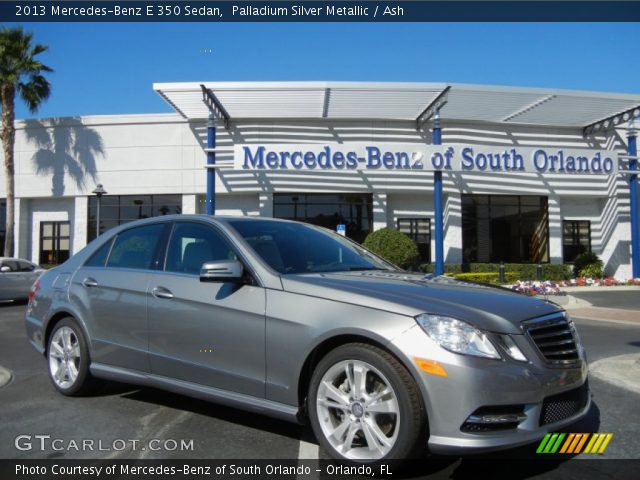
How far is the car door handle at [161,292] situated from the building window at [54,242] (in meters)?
22.6

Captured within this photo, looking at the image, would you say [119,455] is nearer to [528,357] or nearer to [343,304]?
[343,304]

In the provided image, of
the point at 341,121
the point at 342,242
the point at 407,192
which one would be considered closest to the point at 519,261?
the point at 407,192

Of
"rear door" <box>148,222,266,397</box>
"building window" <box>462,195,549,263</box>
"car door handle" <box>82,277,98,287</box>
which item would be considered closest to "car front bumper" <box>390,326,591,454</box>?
"rear door" <box>148,222,266,397</box>

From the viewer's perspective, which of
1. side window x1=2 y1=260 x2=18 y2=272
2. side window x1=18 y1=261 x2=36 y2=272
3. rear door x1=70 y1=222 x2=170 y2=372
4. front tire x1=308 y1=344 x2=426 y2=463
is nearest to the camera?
front tire x1=308 y1=344 x2=426 y2=463

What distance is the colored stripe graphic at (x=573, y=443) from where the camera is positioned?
3.59 meters

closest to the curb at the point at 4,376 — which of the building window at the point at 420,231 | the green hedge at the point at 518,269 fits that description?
the green hedge at the point at 518,269

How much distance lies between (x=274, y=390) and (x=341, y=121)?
69.1 ft

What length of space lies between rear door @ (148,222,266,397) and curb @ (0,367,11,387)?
260cm

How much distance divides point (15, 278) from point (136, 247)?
12.2m

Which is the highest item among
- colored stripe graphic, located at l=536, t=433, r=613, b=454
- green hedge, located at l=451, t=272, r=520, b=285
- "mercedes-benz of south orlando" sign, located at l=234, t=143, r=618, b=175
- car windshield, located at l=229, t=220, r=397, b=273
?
"mercedes-benz of south orlando" sign, located at l=234, t=143, r=618, b=175

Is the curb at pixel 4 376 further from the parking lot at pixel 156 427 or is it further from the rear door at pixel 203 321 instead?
the rear door at pixel 203 321

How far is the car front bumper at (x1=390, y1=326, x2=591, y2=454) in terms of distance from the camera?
9.48 ft

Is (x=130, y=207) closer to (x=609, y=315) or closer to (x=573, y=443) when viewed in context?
(x=609, y=315)

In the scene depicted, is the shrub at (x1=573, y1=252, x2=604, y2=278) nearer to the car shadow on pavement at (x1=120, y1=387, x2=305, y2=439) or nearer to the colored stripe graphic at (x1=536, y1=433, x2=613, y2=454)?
the colored stripe graphic at (x1=536, y1=433, x2=613, y2=454)
